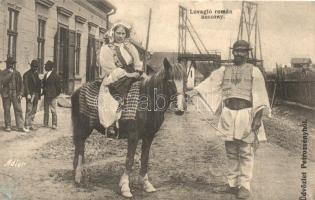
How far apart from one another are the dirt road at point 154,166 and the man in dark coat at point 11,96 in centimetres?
16

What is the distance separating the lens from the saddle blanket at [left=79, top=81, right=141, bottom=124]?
301 centimetres

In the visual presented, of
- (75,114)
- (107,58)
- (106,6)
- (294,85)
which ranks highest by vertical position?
(106,6)

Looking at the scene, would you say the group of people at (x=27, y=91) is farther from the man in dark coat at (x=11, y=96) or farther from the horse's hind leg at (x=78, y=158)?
the horse's hind leg at (x=78, y=158)

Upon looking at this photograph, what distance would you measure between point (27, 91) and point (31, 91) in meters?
0.04

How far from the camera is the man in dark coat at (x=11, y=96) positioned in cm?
375

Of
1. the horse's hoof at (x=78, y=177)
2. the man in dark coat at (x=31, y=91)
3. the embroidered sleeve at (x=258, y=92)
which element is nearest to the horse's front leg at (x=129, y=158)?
the horse's hoof at (x=78, y=177)

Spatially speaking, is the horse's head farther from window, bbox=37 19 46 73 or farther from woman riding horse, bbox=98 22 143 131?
window, bbox=37 19 46 73

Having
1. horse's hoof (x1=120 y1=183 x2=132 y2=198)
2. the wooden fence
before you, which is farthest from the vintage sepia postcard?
the wooden fence

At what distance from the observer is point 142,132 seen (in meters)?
3.05

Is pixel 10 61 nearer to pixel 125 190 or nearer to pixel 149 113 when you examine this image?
pixel 149 113

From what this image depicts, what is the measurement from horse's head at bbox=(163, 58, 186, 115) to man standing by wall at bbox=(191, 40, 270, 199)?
1.13 feet

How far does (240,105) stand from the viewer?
308cm

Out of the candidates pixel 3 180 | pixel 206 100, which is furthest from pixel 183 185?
pixel 3 180

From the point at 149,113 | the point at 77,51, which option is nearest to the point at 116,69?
the point at 149,113
